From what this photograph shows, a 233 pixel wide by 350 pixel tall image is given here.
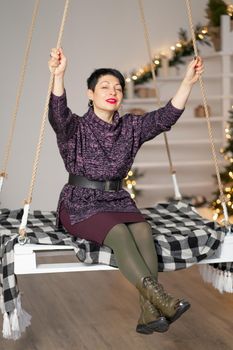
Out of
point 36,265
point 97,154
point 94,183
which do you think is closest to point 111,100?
point 97,154

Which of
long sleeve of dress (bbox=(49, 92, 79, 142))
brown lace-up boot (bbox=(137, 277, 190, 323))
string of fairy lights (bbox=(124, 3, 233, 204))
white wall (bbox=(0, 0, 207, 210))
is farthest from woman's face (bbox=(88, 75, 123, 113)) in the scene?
white wall (bbox=(0, 0, 207, 210))

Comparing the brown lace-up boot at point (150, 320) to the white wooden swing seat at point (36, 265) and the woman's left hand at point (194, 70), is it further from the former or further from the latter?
the woman's left hand at point (194, 70)

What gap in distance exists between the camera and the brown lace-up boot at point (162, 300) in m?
2.61

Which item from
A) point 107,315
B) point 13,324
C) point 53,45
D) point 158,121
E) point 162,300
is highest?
point 53,45

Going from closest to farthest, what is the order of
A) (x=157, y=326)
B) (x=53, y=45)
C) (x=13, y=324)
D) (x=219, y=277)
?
(x=157, y=326) → (x=13, y=324) → (x=219, y=277) → (x=53, y=45)

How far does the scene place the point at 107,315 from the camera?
3.65m

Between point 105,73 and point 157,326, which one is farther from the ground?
point 105,73

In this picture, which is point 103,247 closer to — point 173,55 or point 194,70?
point 194,70

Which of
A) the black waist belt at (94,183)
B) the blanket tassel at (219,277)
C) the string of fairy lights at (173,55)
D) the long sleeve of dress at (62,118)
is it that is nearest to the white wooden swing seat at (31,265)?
the black waist belt at (94,183)

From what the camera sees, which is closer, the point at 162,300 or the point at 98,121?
the point at 162,300

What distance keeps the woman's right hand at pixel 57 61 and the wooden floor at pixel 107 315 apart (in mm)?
1176

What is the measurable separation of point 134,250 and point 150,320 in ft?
0.97

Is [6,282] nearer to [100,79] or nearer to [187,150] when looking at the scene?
[100,79]

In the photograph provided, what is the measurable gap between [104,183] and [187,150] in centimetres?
379
